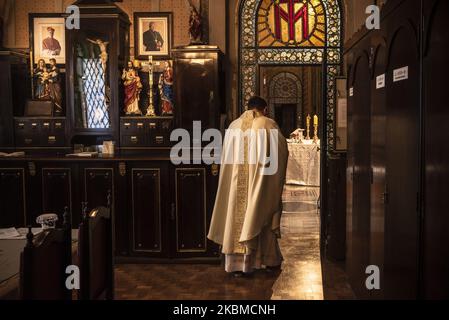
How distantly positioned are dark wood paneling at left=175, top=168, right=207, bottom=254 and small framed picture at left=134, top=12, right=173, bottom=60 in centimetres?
177

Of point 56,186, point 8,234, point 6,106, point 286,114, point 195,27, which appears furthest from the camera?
point 286,114

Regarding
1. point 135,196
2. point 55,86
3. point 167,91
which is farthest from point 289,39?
point 55,86

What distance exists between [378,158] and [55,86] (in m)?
4.64

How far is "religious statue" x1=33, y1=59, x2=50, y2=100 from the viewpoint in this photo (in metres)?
6.97

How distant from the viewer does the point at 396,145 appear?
320 cm

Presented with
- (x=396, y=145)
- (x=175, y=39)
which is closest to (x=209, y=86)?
(x=175, y=39)

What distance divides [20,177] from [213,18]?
3.01 metres

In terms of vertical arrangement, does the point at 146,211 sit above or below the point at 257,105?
below

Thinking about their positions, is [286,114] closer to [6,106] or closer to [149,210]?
[6,106]

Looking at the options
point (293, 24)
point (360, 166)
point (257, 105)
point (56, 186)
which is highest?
point (293, 24)

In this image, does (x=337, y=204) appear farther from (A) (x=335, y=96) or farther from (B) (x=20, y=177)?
(B) (x=20, y=177)

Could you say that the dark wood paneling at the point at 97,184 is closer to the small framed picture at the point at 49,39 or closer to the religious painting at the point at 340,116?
the small framed picture at the point at 49,39

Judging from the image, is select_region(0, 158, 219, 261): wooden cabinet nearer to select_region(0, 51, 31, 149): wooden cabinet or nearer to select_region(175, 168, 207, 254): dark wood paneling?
select_region(175, 168, 207, 254): dark wood paneling

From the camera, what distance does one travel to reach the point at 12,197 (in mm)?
6406
